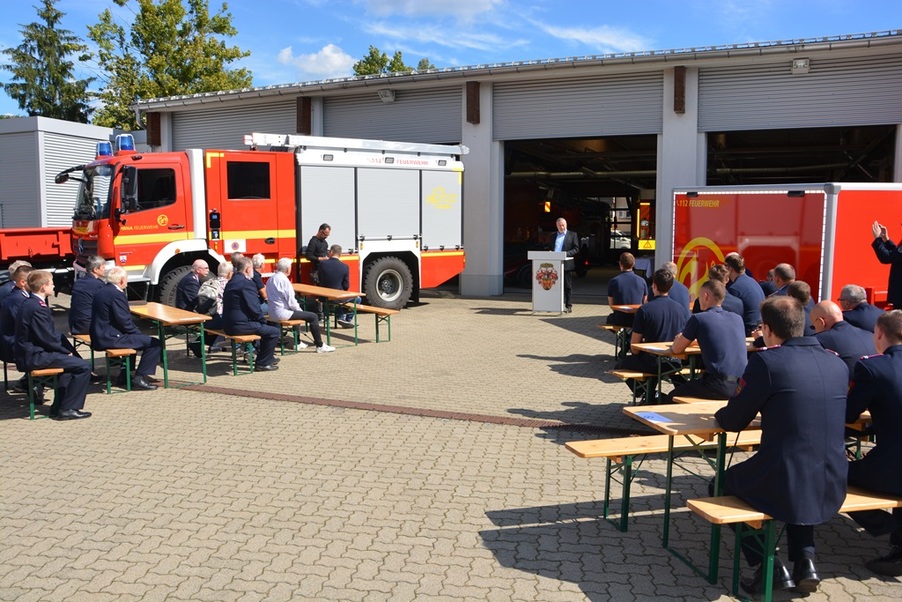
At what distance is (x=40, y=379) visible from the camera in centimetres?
811

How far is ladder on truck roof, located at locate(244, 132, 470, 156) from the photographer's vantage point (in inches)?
564

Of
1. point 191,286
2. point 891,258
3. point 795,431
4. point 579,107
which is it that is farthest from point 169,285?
point 795,431

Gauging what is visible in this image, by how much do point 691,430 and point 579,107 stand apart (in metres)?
14.2

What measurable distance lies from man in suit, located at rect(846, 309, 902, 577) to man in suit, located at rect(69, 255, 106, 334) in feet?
25.0

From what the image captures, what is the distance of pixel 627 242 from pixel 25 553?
2807 centimetres

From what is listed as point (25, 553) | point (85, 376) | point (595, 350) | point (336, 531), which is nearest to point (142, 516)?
point (25, 553)

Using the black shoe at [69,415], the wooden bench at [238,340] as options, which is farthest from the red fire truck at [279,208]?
the black shoe at [69,415]

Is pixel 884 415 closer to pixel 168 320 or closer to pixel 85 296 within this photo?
pixel 168 320

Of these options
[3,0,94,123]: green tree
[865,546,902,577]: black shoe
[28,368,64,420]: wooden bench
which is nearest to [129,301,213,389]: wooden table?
[28,368,64,420]: wooden bench

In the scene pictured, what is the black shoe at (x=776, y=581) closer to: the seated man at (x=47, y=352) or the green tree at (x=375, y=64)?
the seated man at (x=47, y=352)

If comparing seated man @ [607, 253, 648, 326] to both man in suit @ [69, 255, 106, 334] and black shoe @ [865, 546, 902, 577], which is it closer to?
black shoe @ [865, 546, 902, 577]

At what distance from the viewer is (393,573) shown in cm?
449

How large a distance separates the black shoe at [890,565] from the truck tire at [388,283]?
11925mm

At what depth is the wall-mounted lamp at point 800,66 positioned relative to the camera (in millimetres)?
15516
